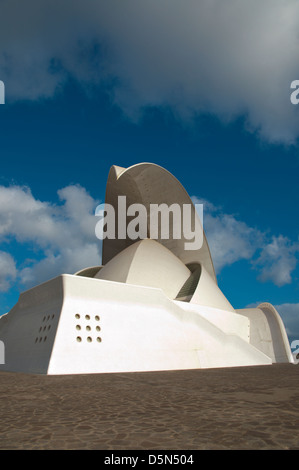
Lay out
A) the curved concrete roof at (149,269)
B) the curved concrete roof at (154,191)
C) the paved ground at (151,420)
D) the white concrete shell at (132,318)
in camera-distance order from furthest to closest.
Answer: the curved concrete roof at (154,191)
the curved concrete roof at (149,269)
the white concrete shell at (132,318)
the paved ground at (151,420)

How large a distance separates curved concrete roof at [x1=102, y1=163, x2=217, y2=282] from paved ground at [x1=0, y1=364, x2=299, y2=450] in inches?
500

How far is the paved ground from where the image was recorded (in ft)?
8.91

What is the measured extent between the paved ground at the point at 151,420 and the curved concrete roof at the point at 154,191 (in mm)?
12705

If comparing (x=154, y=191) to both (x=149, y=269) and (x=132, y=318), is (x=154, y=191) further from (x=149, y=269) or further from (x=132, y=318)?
(x=132, y=318)

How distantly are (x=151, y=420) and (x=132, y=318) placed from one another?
878 cm

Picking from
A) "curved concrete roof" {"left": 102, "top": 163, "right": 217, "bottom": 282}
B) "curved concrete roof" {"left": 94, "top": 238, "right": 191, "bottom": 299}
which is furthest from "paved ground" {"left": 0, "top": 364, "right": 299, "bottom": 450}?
"curved concrete roof" {"left": 102, "top": 163, "right": 217, "bottom": 282}

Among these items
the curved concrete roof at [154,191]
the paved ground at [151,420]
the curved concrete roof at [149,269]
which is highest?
the curved concrete roof at [154,191]

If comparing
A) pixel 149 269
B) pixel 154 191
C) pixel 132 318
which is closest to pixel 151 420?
pixel 132 318

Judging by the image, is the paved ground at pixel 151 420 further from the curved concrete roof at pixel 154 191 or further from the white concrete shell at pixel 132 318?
the curved concrete roof at pixel 154 191

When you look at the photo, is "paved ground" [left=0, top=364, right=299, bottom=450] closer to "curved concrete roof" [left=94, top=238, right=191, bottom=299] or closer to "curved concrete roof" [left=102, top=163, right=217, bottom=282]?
"curved concrete roof" [left=94, top=238, right=191, bottom=299]

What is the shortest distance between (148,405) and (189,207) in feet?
50.7

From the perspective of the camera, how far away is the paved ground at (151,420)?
2.72m

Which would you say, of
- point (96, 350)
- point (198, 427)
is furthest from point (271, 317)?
point (198, 427)

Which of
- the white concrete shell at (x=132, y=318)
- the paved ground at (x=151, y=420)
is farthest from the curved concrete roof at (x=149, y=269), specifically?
the paved ground at (x=151, y=420)
